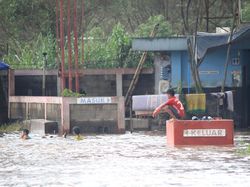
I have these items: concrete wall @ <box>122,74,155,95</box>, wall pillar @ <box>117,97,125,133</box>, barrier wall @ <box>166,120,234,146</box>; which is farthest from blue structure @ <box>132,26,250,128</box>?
barrier wall @ <box>166,120,234,146</box>

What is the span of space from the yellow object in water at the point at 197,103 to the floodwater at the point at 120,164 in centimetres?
446

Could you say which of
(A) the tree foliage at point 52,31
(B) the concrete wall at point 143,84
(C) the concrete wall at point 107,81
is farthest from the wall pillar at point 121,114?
(B) the concrete wall at point 143,84

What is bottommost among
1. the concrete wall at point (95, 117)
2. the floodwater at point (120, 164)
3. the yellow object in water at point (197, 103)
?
the floodwater at point (120, 164)

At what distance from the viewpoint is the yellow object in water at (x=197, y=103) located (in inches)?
1194

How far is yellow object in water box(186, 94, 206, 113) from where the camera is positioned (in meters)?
30.3

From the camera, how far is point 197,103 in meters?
30.4

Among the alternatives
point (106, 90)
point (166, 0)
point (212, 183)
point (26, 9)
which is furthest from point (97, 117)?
point (166, 0)

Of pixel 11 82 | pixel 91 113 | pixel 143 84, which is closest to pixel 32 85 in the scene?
pixel 11 82

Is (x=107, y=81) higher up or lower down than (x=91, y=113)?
higher up

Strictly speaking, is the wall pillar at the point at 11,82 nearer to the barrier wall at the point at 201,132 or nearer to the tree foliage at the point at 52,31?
the tree foliage at the point at 52,31

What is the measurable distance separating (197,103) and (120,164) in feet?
40.6

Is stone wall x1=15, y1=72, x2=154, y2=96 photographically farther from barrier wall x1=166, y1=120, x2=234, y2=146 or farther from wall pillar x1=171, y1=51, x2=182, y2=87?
barrier wall x1=166, y1=120, x2=234, y2=146

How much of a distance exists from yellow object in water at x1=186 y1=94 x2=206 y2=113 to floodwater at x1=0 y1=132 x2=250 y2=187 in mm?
4457

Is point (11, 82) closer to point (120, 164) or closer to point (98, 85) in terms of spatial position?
point (98, 85)
